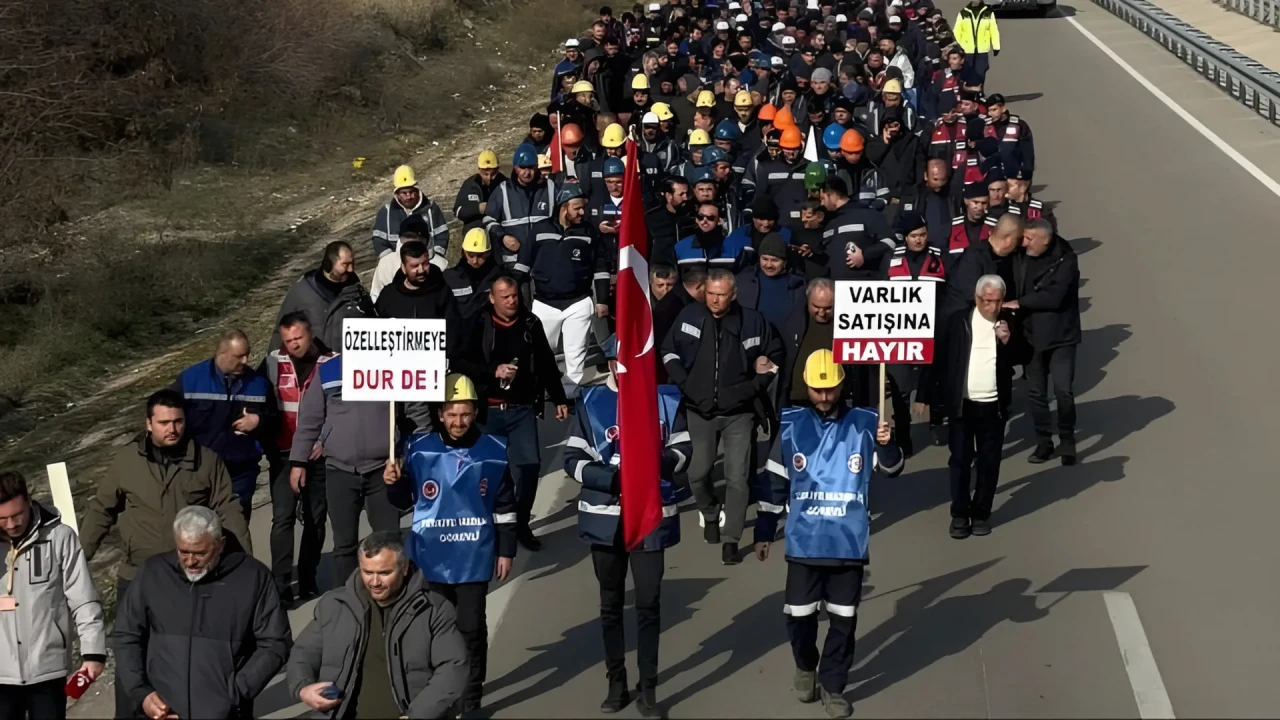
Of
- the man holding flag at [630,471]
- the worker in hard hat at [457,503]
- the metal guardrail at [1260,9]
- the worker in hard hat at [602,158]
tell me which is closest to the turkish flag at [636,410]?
the man holding flag at [630,471]

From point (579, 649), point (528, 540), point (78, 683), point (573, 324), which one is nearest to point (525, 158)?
point (573, 324)

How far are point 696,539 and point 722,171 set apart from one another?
5.12m

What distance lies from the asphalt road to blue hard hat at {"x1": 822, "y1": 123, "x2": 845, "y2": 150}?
9.89 feet

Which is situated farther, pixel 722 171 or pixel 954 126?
pixel 954 126

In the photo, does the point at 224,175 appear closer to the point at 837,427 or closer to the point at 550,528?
the point at 550,528

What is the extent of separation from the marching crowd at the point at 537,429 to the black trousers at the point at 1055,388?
0.02 m

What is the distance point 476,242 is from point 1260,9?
34.0 m

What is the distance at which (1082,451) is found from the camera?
14.7 m

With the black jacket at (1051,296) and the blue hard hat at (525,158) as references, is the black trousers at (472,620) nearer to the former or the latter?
the black jacket at (1051,296)

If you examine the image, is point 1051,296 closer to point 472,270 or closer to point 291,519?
point 472,270

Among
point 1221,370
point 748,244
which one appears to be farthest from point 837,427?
point 1221,370

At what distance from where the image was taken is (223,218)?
26.9 metres

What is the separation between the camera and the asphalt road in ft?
33.2

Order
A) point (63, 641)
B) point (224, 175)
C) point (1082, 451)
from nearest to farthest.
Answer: point (63, 641) → point (1082, 451) → point (224, 175)
